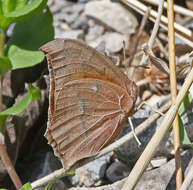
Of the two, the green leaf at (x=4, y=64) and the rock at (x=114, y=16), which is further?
the rock at (x=114, y=16)

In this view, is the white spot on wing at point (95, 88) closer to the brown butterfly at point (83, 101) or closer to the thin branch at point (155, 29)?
the brown butterfly at point (83, 101)

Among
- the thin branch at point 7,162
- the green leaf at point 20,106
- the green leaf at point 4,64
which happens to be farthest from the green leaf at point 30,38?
the thin branch at point 7,162

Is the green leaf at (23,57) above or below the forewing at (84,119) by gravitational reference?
above

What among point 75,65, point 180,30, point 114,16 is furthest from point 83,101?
point 114,16

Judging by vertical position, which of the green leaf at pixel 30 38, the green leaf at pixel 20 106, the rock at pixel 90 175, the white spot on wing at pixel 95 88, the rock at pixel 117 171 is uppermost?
the green leaf at pixel 30 38

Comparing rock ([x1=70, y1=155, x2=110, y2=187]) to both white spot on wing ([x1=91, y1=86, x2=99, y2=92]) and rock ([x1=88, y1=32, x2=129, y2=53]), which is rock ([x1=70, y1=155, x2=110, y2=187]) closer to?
white spot on wing ([x1=91, y1=86, x2=99, y2=92])

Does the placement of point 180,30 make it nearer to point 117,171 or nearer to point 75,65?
point 75,65

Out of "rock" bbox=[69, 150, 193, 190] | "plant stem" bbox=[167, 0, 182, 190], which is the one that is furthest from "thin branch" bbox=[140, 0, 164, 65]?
"rock" bbox=[69, 150, 193, 190]
